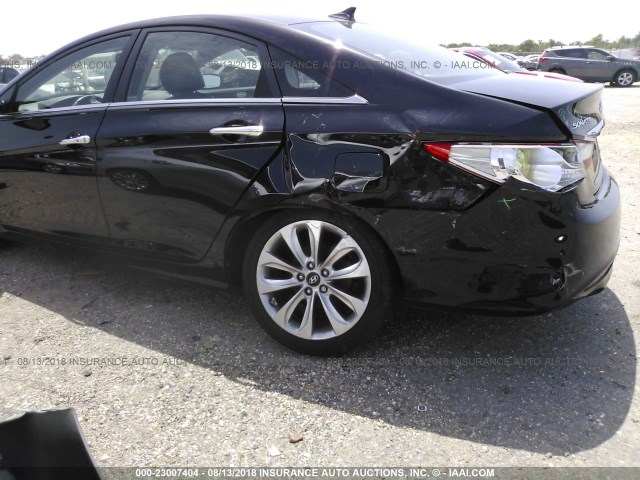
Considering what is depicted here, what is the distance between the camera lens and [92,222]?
3.40 metres

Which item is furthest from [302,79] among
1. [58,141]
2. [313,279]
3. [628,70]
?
[628,70]

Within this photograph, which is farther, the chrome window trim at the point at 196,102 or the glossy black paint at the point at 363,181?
the chrome window trim at the point at 196,102

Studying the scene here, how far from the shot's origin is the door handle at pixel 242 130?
2699 millimetres


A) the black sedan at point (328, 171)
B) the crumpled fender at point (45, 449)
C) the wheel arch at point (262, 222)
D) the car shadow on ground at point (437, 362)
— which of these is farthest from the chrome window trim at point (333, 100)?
the crumpled fender at point (45, 449)

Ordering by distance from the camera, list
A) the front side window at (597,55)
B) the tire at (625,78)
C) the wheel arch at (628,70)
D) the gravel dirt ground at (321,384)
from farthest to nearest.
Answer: the front side window at (597,55)
the tire at (625,78)
the wheel arch at (628,70)
the gravel dirt ground at (321,384)

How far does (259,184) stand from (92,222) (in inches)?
50.7

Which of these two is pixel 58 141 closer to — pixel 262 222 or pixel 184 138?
pixel 184 138

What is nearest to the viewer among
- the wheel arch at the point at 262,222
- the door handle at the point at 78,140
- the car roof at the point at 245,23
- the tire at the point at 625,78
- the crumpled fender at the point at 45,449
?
the crumpled fender at the point at 45,449

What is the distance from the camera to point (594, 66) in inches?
938

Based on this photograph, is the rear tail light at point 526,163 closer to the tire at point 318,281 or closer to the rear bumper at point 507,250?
the rear bumper at point 507,250

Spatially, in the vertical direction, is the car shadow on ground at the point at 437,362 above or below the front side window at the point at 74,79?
below

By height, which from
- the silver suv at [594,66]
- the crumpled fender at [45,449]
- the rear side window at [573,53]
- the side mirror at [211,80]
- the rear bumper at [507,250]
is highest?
the side mirror at [211,80]

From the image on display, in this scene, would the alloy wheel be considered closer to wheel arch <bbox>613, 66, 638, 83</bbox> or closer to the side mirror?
the side mirror

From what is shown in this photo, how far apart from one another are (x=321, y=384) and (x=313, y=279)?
19.5 inches
